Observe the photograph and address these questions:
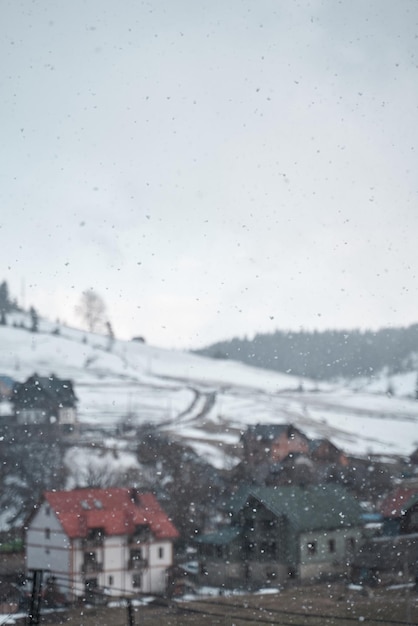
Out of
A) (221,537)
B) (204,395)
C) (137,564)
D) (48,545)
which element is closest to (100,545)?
(137,564)

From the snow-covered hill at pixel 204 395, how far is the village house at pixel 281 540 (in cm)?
139

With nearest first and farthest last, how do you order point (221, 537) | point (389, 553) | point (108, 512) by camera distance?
point (389, 553) → point (108, 512) → point (221, 537)

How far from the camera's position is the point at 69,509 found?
6.77 m

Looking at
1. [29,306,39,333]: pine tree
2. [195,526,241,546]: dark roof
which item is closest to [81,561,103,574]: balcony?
[195,526,241,546]: dark roof

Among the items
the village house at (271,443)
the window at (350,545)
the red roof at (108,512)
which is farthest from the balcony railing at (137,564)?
the village house at (271,443)

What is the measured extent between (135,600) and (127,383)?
827cm

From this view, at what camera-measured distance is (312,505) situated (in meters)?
7.21

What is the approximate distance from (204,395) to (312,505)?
638 cm

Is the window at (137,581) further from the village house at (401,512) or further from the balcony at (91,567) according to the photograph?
the village house at (401,512)

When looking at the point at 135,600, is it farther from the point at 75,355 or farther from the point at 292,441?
the point at 75,355

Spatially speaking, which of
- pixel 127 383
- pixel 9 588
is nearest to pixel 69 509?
pixel 9 588

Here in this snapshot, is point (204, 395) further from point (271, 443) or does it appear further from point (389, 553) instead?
point (389, 553)

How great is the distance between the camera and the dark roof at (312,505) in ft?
22.5

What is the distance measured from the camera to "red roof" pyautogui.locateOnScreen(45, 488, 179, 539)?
6.45 metres
